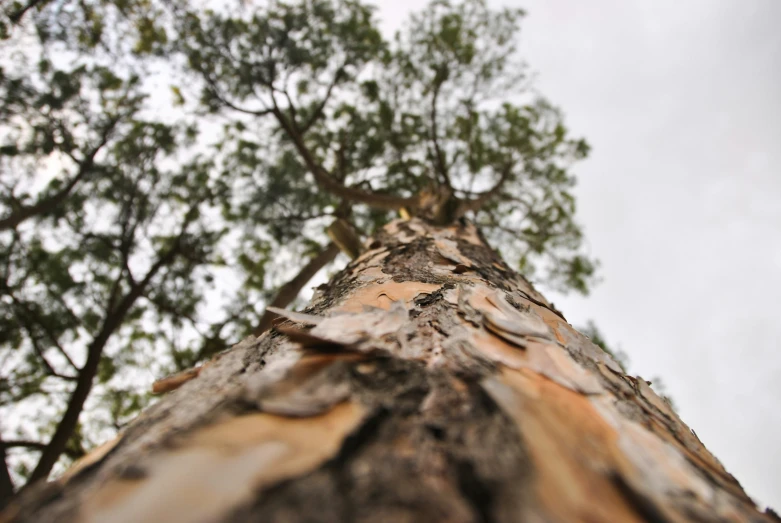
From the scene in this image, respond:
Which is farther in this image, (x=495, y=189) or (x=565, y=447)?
(x=495, y=189)

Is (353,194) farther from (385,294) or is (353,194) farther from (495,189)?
(385,294)

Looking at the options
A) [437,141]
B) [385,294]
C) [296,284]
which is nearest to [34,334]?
[296,284]

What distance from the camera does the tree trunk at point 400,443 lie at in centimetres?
34

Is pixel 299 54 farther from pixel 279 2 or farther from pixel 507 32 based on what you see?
pixel 507 32

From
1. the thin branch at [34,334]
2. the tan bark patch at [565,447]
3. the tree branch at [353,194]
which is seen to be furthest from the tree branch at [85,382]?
the tan bark patch at [565,447]

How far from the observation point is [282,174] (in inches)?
222

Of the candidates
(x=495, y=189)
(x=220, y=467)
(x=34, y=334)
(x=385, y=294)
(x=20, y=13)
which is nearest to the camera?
(x=220, y=467)

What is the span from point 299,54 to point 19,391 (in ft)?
16.9

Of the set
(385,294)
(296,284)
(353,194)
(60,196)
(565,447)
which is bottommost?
(565,447)

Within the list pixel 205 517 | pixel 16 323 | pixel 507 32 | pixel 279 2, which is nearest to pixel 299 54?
pixel 279 2

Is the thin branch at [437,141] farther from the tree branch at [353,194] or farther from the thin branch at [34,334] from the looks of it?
the thin branch at [34,334]

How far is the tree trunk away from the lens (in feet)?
1.11

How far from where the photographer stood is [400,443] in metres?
0.40

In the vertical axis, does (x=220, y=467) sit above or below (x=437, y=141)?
below
